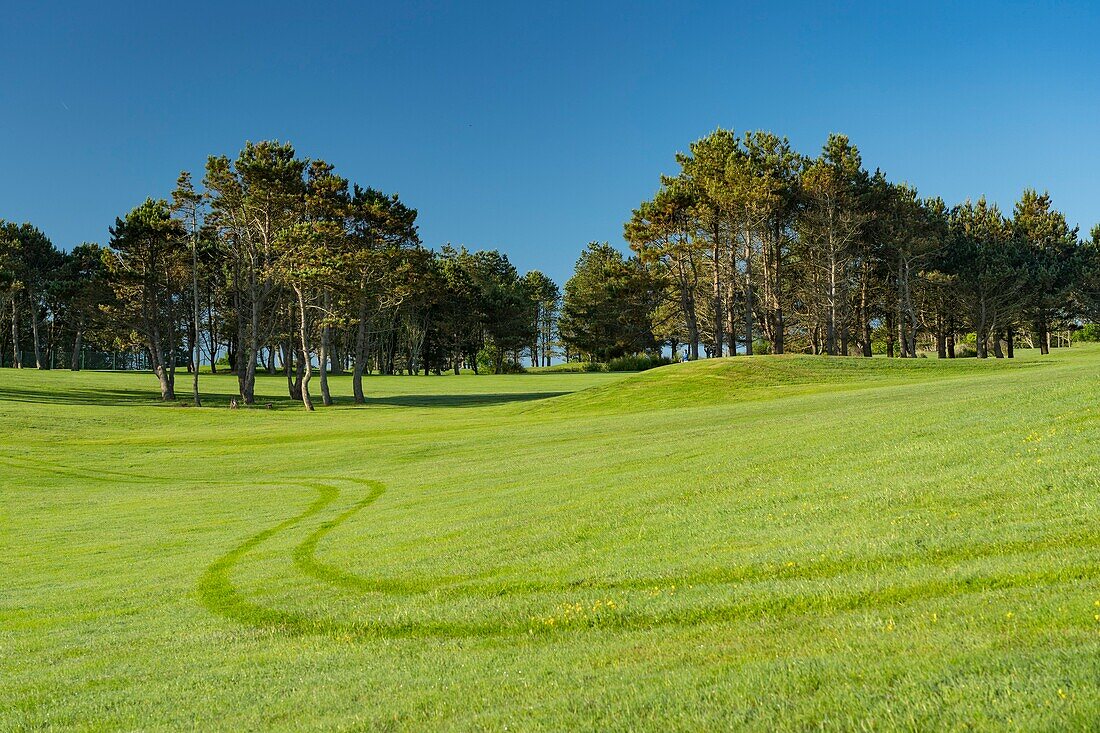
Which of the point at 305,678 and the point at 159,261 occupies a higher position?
the point at 159,261

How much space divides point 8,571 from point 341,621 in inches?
374

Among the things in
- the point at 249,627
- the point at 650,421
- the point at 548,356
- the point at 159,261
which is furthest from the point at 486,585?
the point at 548,356

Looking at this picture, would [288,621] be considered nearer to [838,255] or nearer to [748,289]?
[748,289]

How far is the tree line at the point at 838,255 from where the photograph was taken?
68.2 metres

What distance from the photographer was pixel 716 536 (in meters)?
11.1

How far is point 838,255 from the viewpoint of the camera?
237 ft

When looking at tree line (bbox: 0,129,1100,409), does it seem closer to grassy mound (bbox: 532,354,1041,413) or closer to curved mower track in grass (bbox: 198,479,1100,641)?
grassy mound (bbox: 532,354,1041,413)

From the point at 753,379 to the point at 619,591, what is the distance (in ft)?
142

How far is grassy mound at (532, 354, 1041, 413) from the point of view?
4656 cm

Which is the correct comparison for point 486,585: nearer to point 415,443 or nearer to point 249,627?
point 249,627

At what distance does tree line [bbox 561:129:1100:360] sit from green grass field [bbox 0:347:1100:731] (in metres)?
49.4

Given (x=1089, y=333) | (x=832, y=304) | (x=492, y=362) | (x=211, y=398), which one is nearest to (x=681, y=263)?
(x=832, y=304)

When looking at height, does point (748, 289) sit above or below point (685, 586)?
above

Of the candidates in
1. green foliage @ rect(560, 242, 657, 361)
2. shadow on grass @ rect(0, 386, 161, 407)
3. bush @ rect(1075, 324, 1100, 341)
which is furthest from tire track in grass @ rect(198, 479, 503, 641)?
bush @ rect(1075, 324, 1100, 341)
